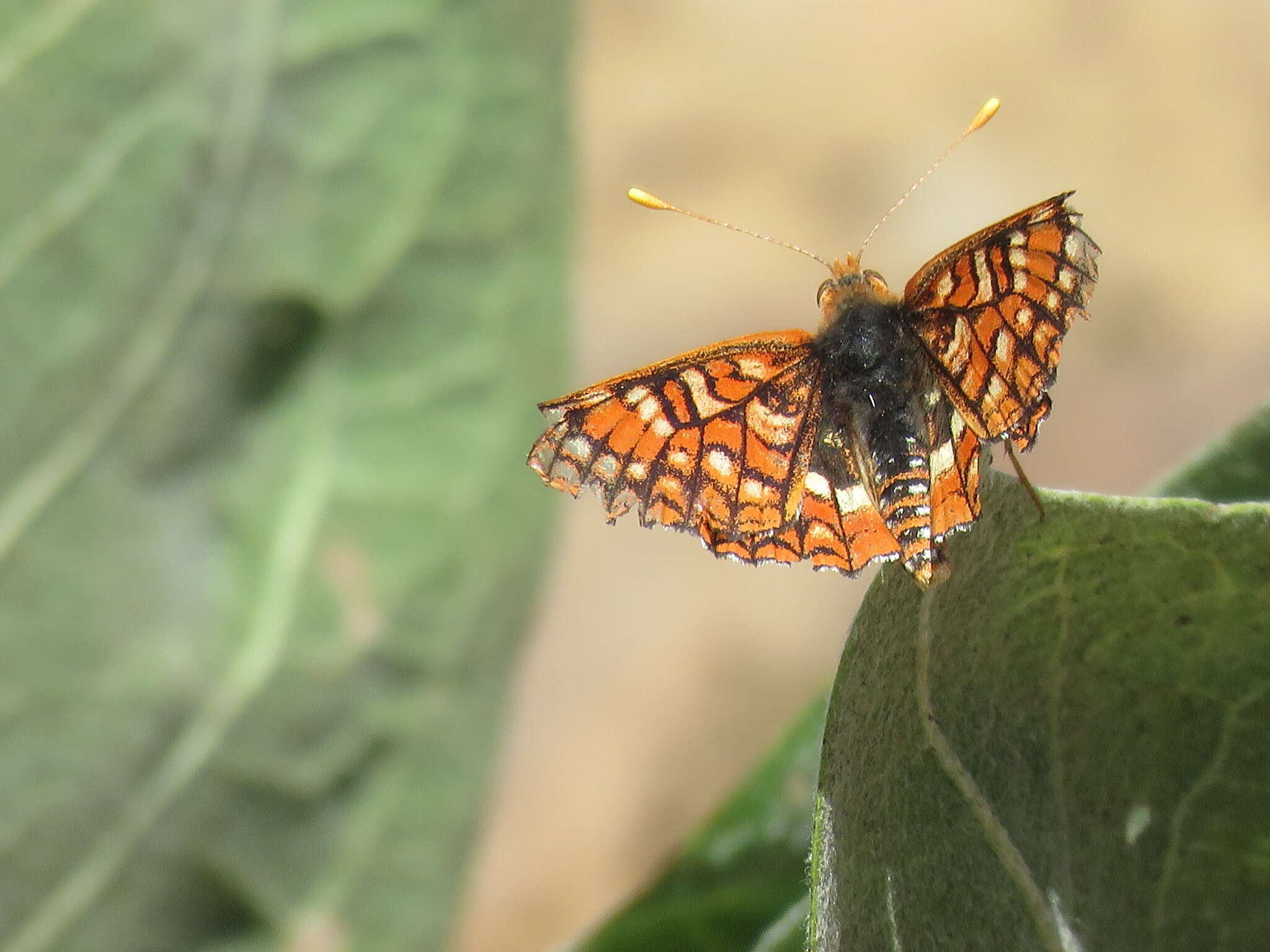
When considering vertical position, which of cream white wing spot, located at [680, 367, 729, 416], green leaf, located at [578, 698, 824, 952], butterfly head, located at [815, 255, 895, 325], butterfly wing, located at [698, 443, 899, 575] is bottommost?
green leaf, located at [578, 698, 824, 952]

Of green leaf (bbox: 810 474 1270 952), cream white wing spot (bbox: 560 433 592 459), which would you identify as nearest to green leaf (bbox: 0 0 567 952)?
cream white wing spot (bbox: 560 433 592 459)

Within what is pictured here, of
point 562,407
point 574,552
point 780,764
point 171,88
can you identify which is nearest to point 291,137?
point 171,88

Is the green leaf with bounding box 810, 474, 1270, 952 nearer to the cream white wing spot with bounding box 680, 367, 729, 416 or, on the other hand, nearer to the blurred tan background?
the cream white wing spot with bounding box 680, 367, 729, 416

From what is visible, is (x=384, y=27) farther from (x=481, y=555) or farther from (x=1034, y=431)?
(x=1034, y=431)

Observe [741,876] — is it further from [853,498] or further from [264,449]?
[264,449]

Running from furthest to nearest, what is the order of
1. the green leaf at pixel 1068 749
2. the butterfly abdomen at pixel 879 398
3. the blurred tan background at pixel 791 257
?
the blurred tan background at pixel 791 257 → the butterfly abdomen at pixel 879 398 → the green leaf at pixel 1068 749

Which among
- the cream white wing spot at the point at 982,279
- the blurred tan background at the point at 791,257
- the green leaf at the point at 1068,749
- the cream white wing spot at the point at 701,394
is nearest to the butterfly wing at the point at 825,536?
the cream white wing spot at the point at 701,394

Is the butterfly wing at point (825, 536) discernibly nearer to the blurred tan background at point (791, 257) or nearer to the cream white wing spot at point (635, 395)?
the cream white wing spot at point (635, 395)

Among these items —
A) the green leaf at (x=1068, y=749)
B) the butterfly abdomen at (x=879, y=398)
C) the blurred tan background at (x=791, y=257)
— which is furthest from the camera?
the blurred tan background at (x=791, y=257)

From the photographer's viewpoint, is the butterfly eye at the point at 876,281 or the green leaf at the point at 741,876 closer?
the green leaf at the point at 741,876
